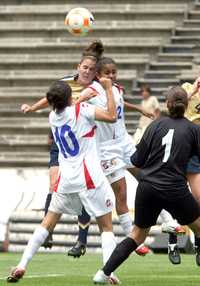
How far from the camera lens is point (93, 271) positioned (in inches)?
527

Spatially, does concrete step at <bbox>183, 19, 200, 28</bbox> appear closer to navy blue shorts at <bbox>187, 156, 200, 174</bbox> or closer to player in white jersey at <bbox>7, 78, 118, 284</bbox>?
navy blue shorts at <bbox>187, 156, 200, 174</bbox>

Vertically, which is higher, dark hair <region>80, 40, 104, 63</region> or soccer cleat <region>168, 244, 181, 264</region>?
dark hair <region>80, 40, 104, 63</region>

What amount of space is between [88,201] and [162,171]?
93 cm

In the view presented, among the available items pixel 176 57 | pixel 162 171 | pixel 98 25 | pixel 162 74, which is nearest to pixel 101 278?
pixel 162 171

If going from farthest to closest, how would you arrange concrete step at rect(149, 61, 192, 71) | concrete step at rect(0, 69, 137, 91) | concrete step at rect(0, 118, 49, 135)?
concrete step at rect(0, 69, 137, 91)
concrete step at rect(149, 61, 192, 71)
concrete step at rect(0, 118, 49, 135)

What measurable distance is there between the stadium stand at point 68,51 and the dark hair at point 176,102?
13.7 meters

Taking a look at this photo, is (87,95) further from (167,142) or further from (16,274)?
(16,274)

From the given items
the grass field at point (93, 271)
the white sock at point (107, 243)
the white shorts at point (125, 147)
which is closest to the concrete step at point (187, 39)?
the grass field at point (93, 271)

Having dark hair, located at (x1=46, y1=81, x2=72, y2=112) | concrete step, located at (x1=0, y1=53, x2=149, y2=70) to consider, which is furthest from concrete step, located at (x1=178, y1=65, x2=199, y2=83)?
dark hair, located at (x1=46, y1=81, x2=72, y2=112)

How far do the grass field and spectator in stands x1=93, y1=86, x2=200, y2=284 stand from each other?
0.56 meters

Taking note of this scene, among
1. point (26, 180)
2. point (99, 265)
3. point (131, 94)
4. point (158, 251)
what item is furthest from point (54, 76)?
point (99, 265)

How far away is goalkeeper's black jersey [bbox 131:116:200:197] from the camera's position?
11.0 metres

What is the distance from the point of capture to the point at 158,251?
56.7 ft

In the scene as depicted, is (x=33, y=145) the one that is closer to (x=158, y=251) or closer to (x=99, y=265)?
(x=158, y=251)
